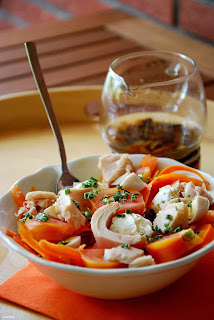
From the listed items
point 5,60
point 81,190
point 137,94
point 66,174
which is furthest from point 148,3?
point 81,190

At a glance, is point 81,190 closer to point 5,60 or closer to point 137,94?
point 137,94

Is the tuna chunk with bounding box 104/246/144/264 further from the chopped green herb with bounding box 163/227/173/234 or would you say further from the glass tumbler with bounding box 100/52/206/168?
the glass tumbler with bounding box 100/52/206/168

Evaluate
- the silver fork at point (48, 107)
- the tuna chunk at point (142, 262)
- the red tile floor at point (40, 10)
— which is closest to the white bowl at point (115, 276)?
the tuna chunk at point (142, 262)

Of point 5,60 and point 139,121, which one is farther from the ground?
point 139,121

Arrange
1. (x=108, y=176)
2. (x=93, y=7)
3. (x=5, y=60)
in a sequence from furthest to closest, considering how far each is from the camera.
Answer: (x=93, y=7), (x=5, y=60), (x=108, y=176)

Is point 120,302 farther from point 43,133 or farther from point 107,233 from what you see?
point 43,133
